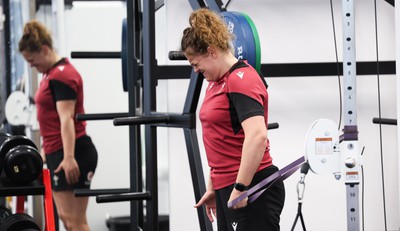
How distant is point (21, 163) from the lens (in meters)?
3.33

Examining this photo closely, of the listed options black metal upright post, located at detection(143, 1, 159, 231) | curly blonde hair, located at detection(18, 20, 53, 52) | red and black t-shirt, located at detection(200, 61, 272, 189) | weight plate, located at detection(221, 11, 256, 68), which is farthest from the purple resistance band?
curly blonde hair, located at detection(18, 20, 53, 52)

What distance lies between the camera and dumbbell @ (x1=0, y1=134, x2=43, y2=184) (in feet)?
10.9

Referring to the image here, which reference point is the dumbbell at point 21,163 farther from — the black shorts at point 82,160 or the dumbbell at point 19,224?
the black shorts at point 82,160

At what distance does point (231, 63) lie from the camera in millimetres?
2873

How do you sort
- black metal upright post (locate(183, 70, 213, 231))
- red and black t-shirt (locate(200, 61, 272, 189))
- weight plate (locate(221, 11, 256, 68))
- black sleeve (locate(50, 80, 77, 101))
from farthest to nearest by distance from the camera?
black sleeve (locate(50, 80, 77, 101)) < black metal upright post (locate(183, 70, 213, 231)) < weight plate (locate(221, 11, 256, 68)) < red and black t-shirt (locate(200, 61, 272, 189))

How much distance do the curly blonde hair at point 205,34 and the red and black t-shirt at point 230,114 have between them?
111 millimetres

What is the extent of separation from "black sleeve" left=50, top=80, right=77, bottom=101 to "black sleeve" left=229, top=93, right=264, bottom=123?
228cm

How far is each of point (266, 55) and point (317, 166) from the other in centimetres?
180

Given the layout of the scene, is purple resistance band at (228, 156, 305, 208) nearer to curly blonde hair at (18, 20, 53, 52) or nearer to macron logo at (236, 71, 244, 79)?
macron logo at (236, 71, 244, 79)

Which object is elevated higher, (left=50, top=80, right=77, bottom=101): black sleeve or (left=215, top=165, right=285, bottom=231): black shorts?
(left=50, top=80, right=77, bottom=101): black sleeve

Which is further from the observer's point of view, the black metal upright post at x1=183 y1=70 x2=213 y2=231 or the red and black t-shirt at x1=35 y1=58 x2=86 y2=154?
the red and black t-shirt at x1=35 y1=58 x2=86 y2=154

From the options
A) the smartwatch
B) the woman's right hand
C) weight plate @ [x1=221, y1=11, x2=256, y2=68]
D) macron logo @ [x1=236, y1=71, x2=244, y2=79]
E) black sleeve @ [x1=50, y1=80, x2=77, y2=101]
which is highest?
weight plate @ [x1=221, y1=11, x2=256, y2=68]

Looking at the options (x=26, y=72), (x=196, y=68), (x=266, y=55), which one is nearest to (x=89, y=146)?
(x=26, y=72)

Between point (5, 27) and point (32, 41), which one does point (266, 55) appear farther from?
point (5, 27)
